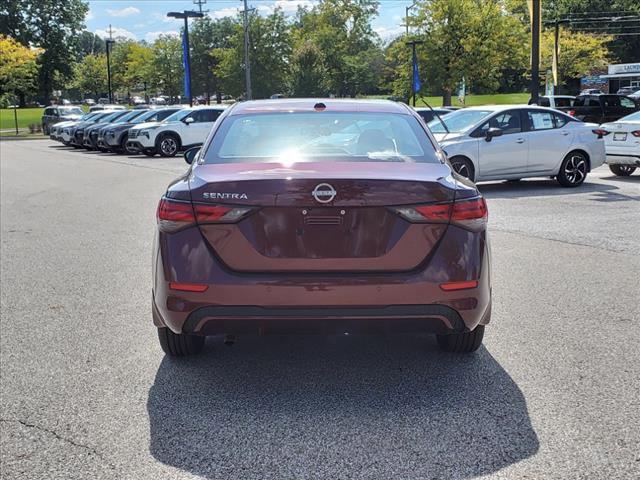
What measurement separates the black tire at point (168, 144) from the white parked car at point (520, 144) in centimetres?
1345

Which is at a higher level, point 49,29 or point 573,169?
point 49,29

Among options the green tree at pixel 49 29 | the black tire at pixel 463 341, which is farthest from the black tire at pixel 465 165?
the green tree at pixel 49 29

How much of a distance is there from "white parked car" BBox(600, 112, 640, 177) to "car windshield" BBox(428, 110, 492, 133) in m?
2.74

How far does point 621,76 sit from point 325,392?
66.3m

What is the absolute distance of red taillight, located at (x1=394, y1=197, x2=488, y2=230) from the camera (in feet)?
12.3

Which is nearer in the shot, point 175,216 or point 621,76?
point 175,216

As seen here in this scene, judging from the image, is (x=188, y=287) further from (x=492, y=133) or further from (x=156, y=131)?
(x=156, y=131)

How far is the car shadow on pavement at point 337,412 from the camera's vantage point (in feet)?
10.8

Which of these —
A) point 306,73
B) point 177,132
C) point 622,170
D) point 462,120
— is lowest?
point 622,170

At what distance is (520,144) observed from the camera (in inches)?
543

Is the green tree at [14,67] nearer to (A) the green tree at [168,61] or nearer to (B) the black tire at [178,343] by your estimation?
(A) the green tree at [168,61]

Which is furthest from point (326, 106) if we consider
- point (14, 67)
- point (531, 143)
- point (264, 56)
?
point (264, 56)

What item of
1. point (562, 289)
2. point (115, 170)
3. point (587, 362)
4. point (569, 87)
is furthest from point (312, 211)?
point (569, 87)

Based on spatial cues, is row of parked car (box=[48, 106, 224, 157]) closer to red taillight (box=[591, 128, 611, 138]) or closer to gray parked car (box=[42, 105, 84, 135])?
red taillight (box=[591, 128, 611, 138])
